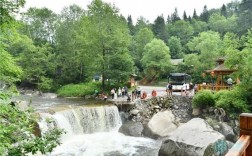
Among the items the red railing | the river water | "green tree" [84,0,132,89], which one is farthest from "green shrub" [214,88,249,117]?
the red railing

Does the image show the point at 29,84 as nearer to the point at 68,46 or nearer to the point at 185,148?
the point at 68,46

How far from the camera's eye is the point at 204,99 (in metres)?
21.0

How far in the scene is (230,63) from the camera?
20.2 metres

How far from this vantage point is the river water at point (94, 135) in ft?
52.7

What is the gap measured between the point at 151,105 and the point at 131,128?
3.44 m

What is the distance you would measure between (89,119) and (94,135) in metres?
1.53

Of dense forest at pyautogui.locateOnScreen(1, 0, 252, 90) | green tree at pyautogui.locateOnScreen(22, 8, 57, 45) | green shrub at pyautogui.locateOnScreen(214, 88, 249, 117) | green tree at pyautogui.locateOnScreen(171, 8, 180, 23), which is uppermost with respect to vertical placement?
green tree at pyautogui.locateOnScreen(171, 8, 180, 23)

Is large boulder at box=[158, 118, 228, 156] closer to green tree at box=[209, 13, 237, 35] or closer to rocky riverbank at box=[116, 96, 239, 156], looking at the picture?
rocky riverbank at box=[116, 96, 239, 156]

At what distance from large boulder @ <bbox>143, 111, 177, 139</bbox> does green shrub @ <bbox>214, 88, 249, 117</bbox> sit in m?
3.77

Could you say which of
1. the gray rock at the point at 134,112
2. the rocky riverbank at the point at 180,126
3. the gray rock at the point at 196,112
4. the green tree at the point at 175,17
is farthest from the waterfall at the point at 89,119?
the green tree at the point at 175,17

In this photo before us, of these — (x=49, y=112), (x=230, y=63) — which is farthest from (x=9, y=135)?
(x=230, y=63)

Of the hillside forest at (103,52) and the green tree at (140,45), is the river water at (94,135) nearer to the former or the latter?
the hillside forest at (103,52)

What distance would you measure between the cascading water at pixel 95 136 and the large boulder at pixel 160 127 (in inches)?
24.1

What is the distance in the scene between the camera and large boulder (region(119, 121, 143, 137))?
19422mm
